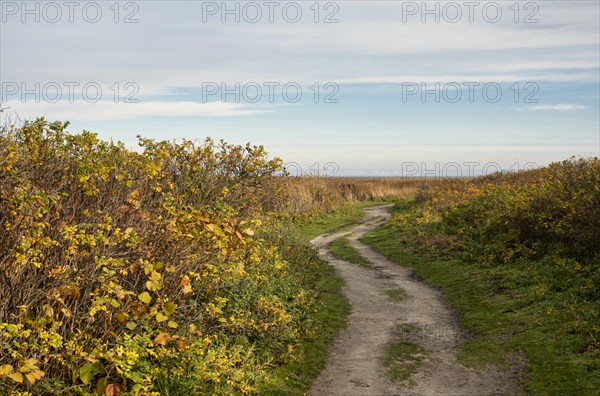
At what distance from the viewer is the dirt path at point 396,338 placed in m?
9.61

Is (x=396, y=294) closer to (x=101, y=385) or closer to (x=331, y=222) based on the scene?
(x=101, y=385)

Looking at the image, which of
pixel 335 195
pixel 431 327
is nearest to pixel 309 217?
pixel 335 195

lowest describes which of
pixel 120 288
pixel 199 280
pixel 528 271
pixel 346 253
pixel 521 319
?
pixel 521 319

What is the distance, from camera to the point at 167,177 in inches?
486

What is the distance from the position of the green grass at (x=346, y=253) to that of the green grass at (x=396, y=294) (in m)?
3.94

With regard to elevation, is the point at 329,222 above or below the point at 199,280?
below

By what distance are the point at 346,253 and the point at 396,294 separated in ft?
24.2

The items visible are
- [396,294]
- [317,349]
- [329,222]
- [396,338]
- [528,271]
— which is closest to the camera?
[317,349]

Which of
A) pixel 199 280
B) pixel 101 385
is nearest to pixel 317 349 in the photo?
pixel 199 280

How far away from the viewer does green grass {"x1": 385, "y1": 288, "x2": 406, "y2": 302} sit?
15953 mm

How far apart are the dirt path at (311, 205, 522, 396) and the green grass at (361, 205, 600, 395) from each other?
0.37m

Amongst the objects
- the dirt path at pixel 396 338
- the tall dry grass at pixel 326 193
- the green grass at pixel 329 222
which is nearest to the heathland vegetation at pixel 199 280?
the dirt path at pixel 396 338

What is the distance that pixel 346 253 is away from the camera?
2383cm

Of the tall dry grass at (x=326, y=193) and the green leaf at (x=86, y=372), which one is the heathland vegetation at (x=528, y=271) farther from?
the tall dry grass at (x=326, y=193)
